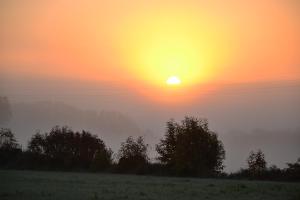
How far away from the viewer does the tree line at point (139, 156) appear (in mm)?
71688

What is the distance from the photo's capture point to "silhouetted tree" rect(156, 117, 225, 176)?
7488 centimetres

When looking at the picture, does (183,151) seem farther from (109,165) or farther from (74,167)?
(74,167)

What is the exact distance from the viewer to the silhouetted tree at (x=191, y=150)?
74875 millimetres

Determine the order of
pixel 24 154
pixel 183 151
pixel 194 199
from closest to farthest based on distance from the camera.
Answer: pixel 194 199 < pixel 183 151 < pixel 24 154

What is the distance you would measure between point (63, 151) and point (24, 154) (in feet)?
25.3

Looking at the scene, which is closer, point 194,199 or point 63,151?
point 194,199

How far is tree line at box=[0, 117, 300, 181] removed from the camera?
235 feet

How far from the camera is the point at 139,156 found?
8212 cm

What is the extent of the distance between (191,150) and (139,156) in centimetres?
968

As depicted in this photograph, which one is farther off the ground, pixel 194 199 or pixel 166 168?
pixel 166 168

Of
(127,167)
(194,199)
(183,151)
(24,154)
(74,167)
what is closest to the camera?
(194,199)

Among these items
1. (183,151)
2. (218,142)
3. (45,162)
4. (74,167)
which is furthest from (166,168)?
(45,162)

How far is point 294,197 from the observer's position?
32781 millimetres

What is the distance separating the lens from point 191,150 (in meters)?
77.1
